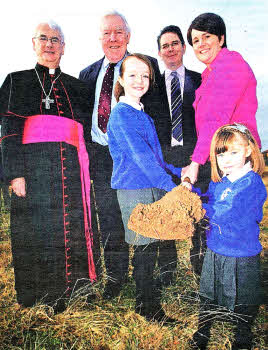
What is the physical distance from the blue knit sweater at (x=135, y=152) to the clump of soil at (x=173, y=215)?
0.21 meters

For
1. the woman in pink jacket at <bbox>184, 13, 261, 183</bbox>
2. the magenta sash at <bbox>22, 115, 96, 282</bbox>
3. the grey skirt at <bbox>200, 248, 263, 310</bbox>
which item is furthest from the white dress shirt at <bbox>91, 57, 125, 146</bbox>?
the grey skirt at <bbox>200, 248, 263, 310</bbox>

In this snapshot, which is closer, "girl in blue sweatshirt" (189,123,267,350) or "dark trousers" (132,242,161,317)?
"girl in blue sweatshirt" (189,123,267,350)

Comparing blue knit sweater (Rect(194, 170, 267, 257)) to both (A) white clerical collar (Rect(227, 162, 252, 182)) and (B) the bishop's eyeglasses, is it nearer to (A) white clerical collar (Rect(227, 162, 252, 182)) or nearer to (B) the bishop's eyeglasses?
(A) white clerical collar (Rect(227, 162, 252, 182))

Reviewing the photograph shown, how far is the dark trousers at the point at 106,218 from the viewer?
2453 mm

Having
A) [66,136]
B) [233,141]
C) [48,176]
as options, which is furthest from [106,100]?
[233,141]

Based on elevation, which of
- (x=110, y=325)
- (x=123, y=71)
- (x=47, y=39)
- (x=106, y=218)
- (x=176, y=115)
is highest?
(x=47, y=39)

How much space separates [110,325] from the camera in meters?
2.33

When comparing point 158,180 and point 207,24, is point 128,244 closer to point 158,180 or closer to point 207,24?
point 158,180

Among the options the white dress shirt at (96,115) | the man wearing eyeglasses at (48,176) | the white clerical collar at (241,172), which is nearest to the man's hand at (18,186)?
the man wearing eyeglasses at (48,176)

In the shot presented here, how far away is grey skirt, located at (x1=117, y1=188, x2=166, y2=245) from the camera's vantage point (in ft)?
7.36

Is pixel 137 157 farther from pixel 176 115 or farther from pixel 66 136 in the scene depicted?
pixel 66 136

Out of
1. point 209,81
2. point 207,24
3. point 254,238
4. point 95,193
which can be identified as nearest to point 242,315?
point 254,238

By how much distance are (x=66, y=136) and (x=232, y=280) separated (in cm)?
156

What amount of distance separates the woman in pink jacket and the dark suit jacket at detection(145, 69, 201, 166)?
9 centimetres
